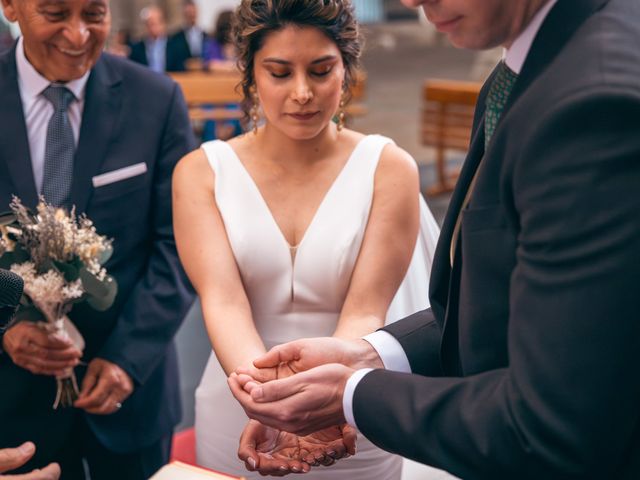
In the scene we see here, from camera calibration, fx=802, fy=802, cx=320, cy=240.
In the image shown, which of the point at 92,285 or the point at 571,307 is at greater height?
the point at 571,307

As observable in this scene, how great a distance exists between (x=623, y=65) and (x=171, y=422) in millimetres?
1928

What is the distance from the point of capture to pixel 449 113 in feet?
27.0

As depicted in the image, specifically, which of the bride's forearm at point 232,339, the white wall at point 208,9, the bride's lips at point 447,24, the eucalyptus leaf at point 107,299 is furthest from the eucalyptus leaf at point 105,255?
the white wall at point 208,9

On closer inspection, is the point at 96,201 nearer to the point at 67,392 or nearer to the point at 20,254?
the point at 20,254

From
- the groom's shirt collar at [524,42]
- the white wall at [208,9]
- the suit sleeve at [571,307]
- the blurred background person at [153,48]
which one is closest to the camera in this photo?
the suit sleeve at [571,307]

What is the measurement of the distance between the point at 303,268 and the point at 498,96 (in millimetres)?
1013

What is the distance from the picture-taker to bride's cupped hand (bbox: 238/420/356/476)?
1.72 metres

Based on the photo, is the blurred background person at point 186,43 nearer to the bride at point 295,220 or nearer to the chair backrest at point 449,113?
the chair backrest at point 449,113

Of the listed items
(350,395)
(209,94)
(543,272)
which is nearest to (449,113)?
(209,94)

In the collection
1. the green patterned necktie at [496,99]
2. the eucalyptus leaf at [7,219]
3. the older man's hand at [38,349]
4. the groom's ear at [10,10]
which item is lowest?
the older man's hand at [38,349]

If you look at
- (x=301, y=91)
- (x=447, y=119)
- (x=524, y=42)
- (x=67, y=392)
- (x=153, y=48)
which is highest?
(x=524, y=42)

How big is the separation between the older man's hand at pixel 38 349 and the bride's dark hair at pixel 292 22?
878 mm

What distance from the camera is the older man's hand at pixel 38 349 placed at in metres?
2.13

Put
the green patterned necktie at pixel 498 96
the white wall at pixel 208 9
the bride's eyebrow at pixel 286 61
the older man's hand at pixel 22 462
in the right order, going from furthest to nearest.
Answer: the white wall at pixel 208 9, the bride's eyebrow at pixel 286 61, the older man's hand at pixel 22 462, the green patterned necktie at pixel 498 96
